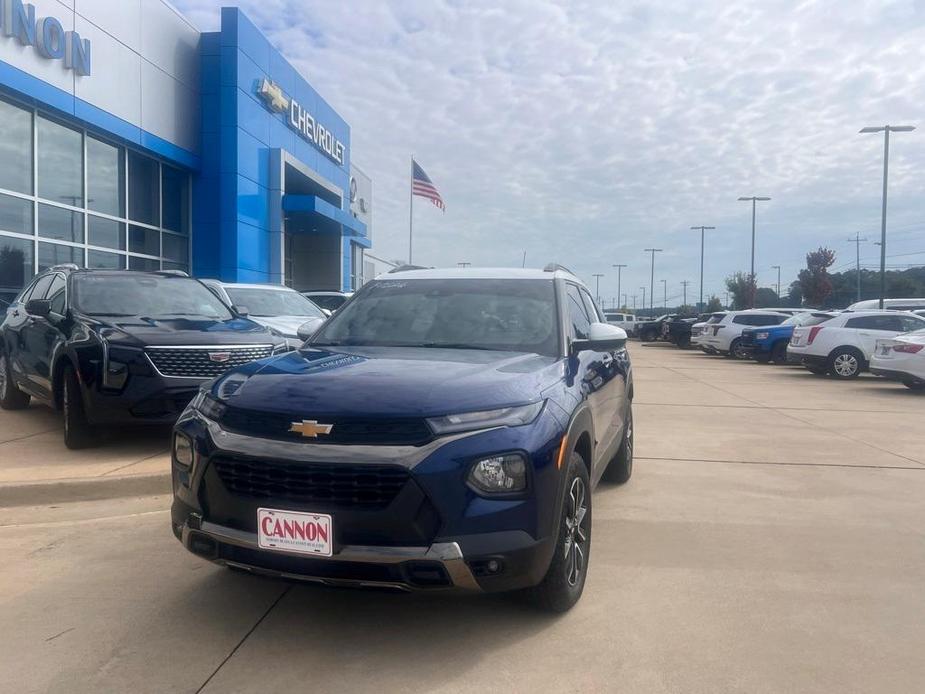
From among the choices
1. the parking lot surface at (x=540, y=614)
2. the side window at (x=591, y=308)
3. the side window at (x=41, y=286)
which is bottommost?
the parking lot surface at (x=540, y=614)

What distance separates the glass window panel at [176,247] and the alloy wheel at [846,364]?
56.7 feet

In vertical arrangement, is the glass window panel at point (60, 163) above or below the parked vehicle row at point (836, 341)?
above

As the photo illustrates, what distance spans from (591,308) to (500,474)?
3132 mm

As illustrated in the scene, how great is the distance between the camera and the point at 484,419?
10.2 feet

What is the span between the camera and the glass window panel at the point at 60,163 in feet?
50.7

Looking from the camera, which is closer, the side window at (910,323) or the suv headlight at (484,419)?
the suv headlight at (484,419)

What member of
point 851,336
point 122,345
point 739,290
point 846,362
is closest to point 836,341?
point 851,336

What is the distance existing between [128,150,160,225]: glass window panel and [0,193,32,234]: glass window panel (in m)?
3.91

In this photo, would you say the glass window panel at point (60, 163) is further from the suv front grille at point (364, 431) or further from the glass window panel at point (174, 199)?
the suv front grille at point (364, 431)

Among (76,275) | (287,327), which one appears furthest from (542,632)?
(287,327)

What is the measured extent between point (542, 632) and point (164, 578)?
204 centimetres

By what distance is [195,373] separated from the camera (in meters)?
6.46

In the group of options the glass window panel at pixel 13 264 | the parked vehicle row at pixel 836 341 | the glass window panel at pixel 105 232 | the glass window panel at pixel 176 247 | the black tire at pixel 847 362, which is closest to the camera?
the parked vehicle row at pixel 836 341

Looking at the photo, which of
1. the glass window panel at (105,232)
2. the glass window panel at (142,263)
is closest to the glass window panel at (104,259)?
the glass window panel at (105,232)
